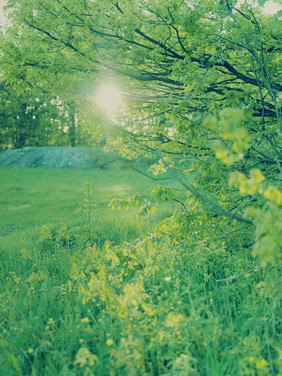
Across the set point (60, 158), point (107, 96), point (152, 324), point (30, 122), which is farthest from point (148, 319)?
point (30, 122)

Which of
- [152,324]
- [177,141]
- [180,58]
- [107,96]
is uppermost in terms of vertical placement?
[180,58]

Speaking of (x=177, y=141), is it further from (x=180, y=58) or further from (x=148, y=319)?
(x=148, y=319)

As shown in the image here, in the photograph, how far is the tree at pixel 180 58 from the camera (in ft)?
9.71

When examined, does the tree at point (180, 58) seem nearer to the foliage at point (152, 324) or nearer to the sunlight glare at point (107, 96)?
the sunlight glare at point (107, 96)

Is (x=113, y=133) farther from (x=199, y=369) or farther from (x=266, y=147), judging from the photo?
(x=199, y=369)

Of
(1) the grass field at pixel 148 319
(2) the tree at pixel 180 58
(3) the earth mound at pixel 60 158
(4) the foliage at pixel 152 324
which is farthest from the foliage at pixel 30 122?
(4) the foliage at pixel 152 324

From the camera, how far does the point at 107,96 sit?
11.3 ft

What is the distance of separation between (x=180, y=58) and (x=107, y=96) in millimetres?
906

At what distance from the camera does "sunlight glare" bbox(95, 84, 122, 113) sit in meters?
3.33

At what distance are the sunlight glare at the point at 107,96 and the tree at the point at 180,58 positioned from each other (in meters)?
0.17

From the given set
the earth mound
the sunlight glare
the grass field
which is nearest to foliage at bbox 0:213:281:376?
the grass field

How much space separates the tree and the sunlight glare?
0.57 ft

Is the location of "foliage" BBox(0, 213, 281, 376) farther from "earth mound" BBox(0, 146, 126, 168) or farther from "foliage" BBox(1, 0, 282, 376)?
"earth mound" BBox(0, 146, 126, 168)

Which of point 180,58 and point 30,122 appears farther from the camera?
point 30,122
